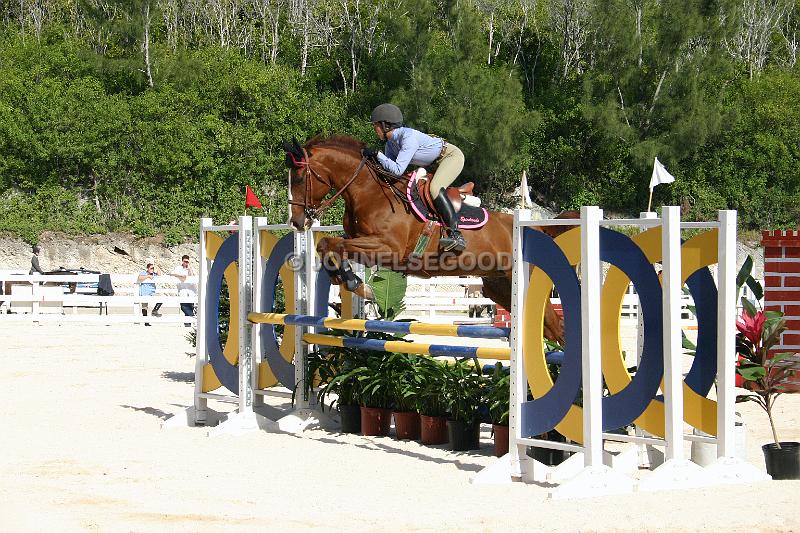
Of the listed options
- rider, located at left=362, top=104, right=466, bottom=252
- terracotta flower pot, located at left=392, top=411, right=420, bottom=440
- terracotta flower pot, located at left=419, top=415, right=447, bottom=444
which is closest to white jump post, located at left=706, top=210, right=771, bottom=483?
terracotta flower pot, located at left=419, top=415, right=447, bottom=444

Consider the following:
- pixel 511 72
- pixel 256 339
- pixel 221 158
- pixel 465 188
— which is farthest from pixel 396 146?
pixel 511 72

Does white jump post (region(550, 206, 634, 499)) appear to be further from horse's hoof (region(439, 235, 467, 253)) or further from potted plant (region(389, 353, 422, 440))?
horse's hoof (region(439, 235, 467, 253))

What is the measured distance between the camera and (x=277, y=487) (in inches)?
233

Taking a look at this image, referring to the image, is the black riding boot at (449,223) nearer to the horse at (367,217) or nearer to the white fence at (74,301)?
the horse at (367,217)

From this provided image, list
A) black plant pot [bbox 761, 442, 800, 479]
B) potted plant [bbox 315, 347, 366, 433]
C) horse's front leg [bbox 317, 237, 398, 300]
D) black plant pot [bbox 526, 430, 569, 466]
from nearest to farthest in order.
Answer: black plant pot [bbox 761, 442, 800, 479] → black plant pot [bbox 526, 430, 569, 466] → horse's front leg [bbox 317, 237, 398, 300] → potted plant [bbox 315, 347, 366, 433]

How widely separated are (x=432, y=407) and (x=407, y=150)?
5.88 feet

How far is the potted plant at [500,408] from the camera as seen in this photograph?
6.82 m

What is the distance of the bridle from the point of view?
7.80 m

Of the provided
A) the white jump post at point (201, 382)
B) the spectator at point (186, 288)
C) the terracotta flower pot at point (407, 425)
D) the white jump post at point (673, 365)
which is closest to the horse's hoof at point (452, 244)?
the terracotta flower pot at point (407, 425)

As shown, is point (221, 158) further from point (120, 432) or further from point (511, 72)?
point (120, 432)

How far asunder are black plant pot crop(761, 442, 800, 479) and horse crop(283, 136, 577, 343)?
2338 mm

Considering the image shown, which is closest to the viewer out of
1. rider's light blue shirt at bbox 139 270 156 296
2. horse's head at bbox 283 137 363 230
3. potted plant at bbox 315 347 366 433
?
horse's head at bbox 283 137 363 230

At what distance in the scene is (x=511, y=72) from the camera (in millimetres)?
34625

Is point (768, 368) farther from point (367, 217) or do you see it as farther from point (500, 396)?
point (367, 217)
